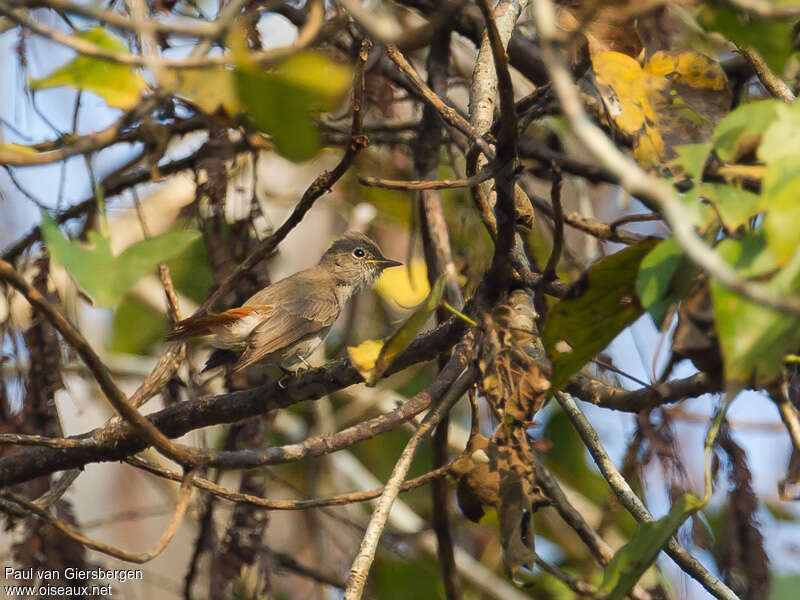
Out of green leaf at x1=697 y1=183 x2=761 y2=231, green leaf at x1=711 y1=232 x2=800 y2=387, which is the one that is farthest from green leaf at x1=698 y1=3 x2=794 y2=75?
green leaf at x1=711 y1=232 x2=800 y2=387

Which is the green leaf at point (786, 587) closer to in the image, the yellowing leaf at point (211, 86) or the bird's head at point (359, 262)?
the yellowing leaf at point (211, 86)

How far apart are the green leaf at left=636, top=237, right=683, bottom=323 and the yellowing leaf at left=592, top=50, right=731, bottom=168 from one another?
0.53 m

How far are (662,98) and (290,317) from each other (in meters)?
2.17

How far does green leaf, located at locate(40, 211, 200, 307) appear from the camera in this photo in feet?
4.48

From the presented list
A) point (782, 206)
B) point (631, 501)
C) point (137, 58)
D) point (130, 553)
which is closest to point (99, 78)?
point (137, 58)

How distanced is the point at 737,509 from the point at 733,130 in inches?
66.7

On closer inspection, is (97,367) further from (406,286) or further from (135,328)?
(135,328)

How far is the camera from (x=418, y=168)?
3465 millimetres

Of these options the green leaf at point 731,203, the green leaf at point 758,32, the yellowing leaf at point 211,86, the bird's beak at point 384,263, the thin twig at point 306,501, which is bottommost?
the thin twig at point 306,501

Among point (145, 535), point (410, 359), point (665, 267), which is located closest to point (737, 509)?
point (410, 359)

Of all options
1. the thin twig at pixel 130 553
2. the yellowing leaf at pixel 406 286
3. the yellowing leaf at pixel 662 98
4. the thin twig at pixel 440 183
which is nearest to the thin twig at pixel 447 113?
the thin twig at pixel 440 183

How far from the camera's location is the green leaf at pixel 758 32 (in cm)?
139

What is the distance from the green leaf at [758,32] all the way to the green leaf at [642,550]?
782 millimetres

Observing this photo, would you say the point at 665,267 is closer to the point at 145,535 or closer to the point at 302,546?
the point at 302,546
